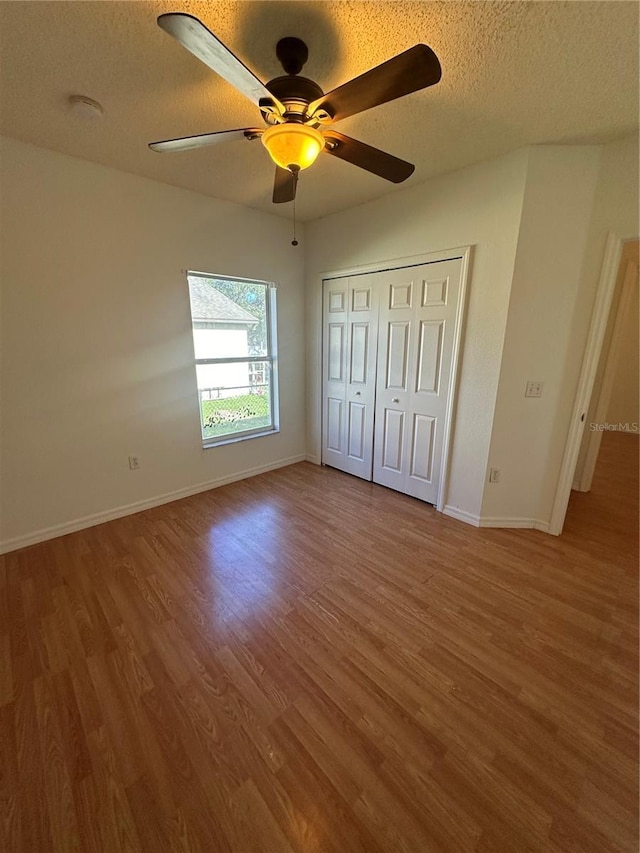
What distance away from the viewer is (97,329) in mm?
2441

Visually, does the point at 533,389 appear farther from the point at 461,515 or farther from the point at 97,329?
the point at 97,329

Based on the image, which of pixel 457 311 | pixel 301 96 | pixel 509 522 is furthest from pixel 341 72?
pixel 509 522

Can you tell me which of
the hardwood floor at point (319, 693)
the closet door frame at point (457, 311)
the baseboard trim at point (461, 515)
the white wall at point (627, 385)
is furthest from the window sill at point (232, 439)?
the white wall at point (627, 385)

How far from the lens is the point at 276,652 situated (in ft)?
5.20

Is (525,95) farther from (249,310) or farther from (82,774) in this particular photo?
(82,774)

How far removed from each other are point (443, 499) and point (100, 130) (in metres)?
3.37

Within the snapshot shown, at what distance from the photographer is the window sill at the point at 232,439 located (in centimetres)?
325

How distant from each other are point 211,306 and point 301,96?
2.00 metres

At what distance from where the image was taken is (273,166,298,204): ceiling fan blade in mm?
1691

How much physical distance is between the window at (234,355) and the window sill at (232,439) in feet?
0.03

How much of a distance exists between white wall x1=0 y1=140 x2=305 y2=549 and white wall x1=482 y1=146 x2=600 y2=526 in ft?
7.43

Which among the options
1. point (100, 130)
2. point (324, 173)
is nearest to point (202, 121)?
point (100, 130)

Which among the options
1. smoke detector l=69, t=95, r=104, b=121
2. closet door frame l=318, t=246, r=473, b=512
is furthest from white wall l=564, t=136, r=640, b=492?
smoke detector l=69, t=95, r=104, b=121

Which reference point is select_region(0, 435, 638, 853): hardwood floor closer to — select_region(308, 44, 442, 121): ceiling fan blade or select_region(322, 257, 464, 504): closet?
select_region(322, 257, 464, 504): closet
